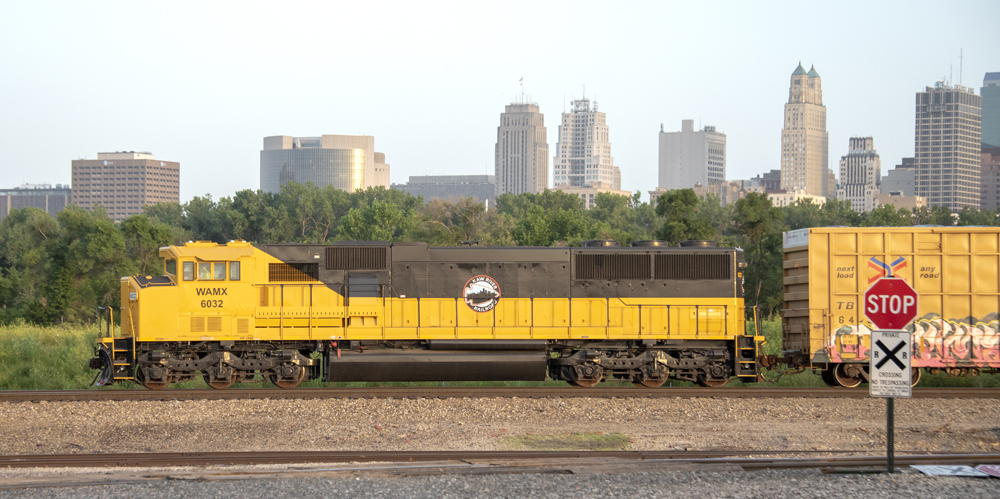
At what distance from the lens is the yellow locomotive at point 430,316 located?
17.4 metres

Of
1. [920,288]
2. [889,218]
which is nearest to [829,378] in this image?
[920,288]

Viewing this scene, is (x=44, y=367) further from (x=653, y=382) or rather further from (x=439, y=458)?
(x=653, y=382)

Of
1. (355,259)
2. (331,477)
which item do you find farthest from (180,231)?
(331,477)

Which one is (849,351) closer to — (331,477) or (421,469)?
(421,469)

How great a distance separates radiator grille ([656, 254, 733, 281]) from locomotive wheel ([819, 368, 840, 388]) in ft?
10.3

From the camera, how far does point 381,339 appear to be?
1780cm

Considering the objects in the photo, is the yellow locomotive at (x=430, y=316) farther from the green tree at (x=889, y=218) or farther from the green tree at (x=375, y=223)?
the green tree at (x=889, y=218)

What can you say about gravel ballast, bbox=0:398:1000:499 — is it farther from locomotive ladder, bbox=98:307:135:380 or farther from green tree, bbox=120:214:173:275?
green tree, bbox=120:214:173:275

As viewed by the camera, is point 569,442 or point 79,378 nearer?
point 569,442

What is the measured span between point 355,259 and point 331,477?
840 cm

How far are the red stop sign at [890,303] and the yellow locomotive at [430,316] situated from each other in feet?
27.2

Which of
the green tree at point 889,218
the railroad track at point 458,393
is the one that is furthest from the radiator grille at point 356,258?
the green tree at point 889,218

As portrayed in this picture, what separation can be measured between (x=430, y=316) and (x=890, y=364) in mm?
10213

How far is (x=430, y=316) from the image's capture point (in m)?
17.9
